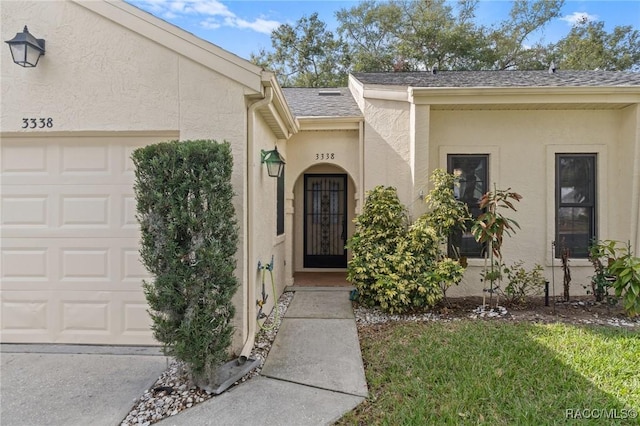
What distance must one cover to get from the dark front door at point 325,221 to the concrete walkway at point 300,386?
12.2ft

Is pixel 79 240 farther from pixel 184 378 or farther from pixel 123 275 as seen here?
pixel 184 378

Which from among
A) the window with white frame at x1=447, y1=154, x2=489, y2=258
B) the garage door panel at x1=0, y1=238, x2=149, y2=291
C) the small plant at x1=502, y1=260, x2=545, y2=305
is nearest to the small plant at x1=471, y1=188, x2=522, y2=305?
the small plant at x1=502, y1=260, x2=545, y2=305

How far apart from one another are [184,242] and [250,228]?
41.5 inches

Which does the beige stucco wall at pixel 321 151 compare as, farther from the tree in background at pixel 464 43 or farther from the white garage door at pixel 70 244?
the tree in background at pixel 464 43

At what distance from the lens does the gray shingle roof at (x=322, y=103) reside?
290 inches

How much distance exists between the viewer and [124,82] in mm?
4031

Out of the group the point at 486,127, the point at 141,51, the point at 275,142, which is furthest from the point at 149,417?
the point at 486,127

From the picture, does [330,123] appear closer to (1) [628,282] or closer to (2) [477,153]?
(2) [477,153]

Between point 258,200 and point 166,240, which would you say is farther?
point 258,200

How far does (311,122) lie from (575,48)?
20.7m

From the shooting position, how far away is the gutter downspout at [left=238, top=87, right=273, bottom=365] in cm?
404

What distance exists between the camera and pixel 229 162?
3.41 m

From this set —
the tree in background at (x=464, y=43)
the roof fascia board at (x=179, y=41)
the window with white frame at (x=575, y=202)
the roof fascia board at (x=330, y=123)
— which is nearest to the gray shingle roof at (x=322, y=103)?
the roof fascia board at (x=330, y=123)

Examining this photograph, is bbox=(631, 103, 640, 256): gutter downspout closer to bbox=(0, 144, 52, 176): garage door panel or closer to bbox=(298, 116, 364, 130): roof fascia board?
bbox=(298, 116, 364, 130): roof fascia board
